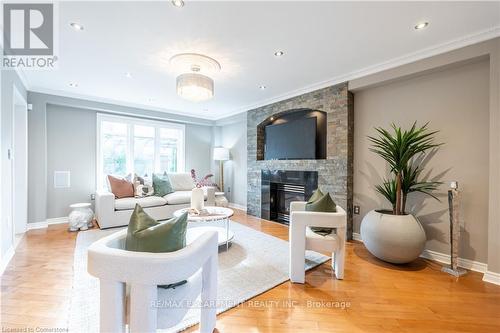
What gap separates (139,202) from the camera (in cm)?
Result: 388

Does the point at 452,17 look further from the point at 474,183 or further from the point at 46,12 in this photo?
the point at 46,12

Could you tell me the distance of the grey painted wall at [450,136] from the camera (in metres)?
2.36

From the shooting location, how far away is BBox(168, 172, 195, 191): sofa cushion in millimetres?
4949

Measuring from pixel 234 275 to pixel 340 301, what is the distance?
1.00m

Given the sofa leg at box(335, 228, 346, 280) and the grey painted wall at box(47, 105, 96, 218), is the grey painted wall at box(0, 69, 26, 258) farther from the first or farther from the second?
the sofa leg at box(335, 228, 346, 280)

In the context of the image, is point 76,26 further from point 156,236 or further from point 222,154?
point 222,154

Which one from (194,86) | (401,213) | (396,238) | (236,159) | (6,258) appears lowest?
(6,258)

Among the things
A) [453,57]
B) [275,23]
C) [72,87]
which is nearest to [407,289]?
[453,57]

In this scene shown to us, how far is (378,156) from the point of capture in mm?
3125

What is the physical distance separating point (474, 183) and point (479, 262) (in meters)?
0.85

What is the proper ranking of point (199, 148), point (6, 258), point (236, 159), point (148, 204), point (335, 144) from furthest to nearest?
point (199, 148) → point (236, 159) → point (148, 204) → point (335, 144) → point (6, 258)

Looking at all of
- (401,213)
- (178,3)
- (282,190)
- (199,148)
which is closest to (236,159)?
(199,148)

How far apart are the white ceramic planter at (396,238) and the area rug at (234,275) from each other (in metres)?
0.64

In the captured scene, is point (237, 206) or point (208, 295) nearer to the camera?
point (208, 295)
